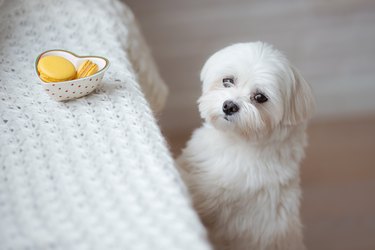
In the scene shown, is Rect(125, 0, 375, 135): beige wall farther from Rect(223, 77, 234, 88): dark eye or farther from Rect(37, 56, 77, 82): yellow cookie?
Rect(37, 56, 77, 82): yellow cookie

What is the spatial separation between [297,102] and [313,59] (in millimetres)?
1107

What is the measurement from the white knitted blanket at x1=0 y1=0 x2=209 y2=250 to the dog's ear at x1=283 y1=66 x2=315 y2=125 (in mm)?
362

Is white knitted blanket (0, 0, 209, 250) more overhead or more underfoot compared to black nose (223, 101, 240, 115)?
more overhead

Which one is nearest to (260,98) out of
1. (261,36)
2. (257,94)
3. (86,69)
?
(257,94)

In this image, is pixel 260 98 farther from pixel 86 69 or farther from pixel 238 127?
pixel 86 69

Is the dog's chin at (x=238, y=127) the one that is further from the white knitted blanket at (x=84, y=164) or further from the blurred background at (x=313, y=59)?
the blurred background at (x=313, y=59)

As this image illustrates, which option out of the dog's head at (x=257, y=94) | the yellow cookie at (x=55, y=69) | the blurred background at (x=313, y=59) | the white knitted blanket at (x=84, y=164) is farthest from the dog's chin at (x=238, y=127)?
the blurred background at (x=313, y=59)

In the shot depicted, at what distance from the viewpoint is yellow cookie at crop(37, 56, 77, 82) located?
1.00 m

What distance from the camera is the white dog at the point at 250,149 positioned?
114 centimetres

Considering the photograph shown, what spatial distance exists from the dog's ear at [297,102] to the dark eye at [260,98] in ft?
0.18

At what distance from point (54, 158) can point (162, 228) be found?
0.27 m

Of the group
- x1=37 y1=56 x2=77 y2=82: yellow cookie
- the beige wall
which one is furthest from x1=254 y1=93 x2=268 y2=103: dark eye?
the beige wall

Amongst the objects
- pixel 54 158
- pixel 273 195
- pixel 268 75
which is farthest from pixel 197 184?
pixel 54 158

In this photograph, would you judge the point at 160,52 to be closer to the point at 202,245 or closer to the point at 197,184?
the point at 197,184
